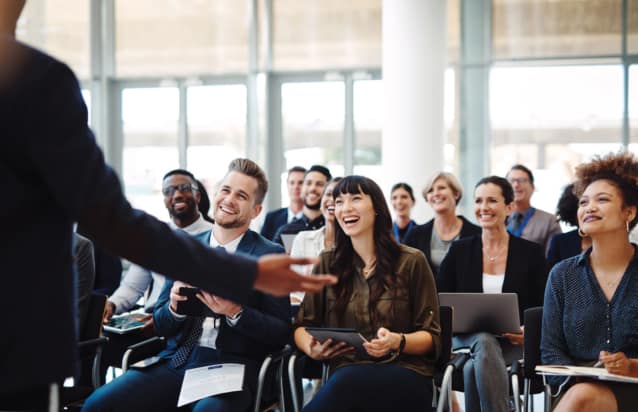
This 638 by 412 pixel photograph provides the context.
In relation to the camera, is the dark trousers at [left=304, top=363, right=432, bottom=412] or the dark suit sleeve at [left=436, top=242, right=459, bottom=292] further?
the dark suit sleeve at [left=436, top=242, right=459, bottom=292]

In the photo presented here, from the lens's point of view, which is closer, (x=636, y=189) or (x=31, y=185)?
(x=31, y=185)

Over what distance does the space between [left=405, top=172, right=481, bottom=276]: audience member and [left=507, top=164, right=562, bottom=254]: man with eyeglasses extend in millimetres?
926

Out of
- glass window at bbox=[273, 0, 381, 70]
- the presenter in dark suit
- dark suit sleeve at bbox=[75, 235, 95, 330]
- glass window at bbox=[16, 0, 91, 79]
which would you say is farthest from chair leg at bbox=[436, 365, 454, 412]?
glass window at bbox=[16, 0, 91, 79]

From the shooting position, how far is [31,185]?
1273 millimetres

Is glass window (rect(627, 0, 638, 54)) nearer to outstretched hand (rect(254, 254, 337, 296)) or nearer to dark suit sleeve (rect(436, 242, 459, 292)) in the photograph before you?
dark suit sleeve (rect(436, 242, 459, 292))

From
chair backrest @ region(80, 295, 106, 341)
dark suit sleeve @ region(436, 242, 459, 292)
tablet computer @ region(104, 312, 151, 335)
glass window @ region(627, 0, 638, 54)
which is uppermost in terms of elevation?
glass window @ region(627, 0, 638, 54)

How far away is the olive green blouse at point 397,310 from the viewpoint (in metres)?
3.37

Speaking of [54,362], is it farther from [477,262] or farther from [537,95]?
[537,95]

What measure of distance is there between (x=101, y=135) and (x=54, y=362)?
32.2 ft

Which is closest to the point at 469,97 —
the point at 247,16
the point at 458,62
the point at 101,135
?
the point at 458,62

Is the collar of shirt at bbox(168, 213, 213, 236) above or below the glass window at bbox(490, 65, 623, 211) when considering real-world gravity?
below

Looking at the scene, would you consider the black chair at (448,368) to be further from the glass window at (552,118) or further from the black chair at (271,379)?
the glass window at (552,118)

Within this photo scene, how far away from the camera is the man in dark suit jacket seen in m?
3.25

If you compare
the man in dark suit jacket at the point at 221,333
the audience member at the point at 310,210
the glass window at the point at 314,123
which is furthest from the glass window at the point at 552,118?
the man in dark suit jacket at the point at 221,333
